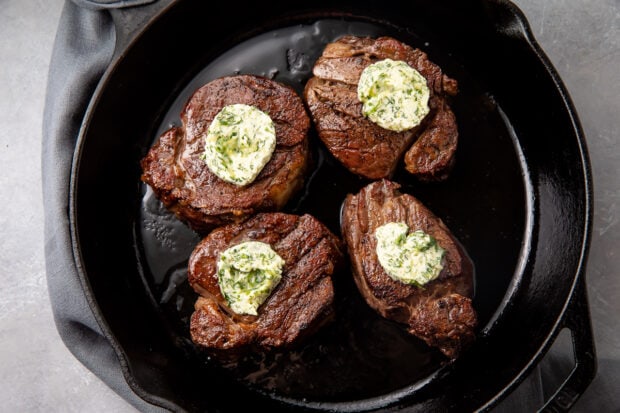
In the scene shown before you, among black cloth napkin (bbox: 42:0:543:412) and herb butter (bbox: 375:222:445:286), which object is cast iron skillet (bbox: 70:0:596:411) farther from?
herb butter (bbox: 375:222:445:286)

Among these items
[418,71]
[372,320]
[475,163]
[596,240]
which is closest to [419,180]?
[475,163]

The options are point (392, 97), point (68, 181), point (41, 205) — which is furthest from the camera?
point (41, 205)

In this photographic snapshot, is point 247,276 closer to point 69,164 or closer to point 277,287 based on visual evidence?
point 277,287

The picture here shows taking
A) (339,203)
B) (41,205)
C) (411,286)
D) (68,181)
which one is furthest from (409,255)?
A: (41,205)

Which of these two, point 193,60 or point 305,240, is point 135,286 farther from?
point 193,60

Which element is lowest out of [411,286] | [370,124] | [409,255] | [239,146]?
[411,286]

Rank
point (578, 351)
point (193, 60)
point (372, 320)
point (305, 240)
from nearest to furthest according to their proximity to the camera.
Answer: point (578, 351) → point (305, 240) → point (372, 320) → point (193, 60)
